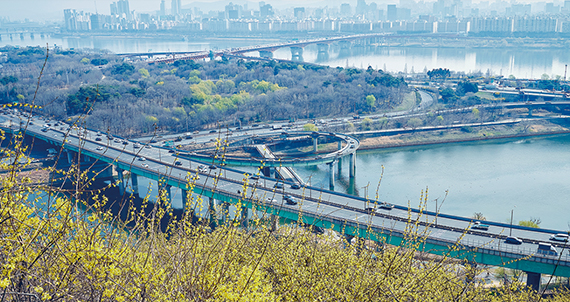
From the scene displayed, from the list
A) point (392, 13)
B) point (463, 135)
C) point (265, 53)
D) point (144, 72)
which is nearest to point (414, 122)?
point (463, 135)

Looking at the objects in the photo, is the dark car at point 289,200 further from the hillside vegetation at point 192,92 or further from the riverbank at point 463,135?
the riverbank at point 463,135

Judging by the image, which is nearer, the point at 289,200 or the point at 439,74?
the point at 289,200

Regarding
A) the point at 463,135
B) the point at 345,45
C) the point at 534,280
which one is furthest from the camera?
the point at 345,45

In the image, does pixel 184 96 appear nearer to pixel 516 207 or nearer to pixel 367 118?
pixel 367 118

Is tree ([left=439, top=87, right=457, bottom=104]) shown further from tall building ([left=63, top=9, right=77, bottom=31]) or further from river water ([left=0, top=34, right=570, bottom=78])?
tall building ([left=63, top=9, right=77, bottom=31])

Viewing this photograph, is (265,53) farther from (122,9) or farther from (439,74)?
(122,9)

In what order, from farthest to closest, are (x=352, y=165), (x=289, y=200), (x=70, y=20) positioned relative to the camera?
1. (x=70, y=20)
2. (x=352, y=165)
3. (x=289, y=200)
